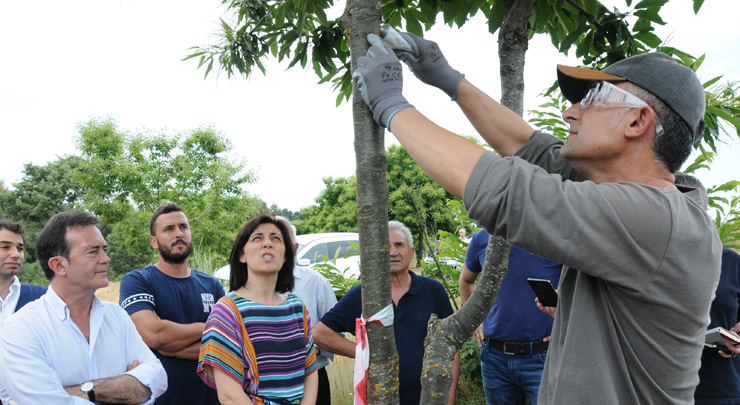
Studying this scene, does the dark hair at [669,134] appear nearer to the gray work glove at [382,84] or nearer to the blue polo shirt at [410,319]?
the gray work glove at [382,84]

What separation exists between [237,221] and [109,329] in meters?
27.3

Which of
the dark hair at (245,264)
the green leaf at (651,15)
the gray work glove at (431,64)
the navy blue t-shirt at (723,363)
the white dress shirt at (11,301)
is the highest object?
the green leaf at (651,15)

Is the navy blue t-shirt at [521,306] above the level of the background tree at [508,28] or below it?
below

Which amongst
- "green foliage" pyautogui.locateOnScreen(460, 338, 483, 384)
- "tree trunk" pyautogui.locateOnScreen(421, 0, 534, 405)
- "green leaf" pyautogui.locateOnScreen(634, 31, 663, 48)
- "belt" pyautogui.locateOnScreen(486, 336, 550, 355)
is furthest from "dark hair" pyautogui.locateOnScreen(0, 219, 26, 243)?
"green leaf" pyautogui.locateOnScreen(634, 31, 663, 48)

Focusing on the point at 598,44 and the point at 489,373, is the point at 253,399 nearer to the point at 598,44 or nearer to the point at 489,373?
the point at 489,373

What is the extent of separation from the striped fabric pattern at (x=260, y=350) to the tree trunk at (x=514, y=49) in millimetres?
1785

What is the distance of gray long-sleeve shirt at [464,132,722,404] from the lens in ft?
4.17

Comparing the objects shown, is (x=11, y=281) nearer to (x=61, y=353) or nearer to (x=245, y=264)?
(x=61, y=353)

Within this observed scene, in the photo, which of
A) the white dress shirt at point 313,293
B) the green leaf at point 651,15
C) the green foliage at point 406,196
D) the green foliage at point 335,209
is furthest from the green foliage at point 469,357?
the green foliage at point 335,209

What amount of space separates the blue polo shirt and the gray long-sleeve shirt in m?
2.13

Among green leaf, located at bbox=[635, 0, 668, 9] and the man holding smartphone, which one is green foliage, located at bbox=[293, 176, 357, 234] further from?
green leaf, located at bbox=[635, 0, 668, 9]

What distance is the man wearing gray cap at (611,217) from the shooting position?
50.2 inches

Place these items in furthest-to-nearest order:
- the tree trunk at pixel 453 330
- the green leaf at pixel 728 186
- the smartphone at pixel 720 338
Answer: the green leaf at pixel 728 186
the smartphone at pixel 720 338
the tree trunk at pixel 453 330

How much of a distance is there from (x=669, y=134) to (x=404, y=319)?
2.48m
